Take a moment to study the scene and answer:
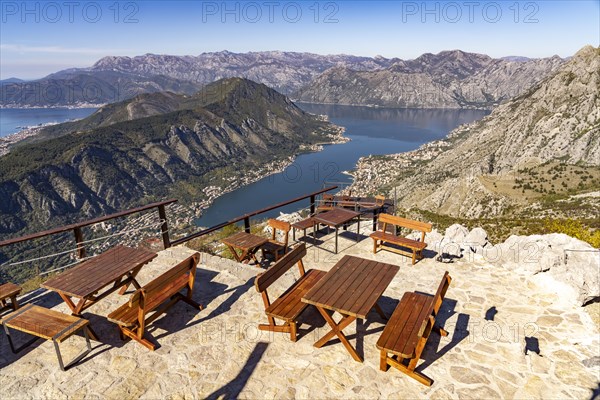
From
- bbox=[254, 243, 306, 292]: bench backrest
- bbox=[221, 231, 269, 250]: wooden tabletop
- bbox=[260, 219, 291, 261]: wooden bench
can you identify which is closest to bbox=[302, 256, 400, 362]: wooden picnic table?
bbox=[254, 243, 306, 292]: bench backrest

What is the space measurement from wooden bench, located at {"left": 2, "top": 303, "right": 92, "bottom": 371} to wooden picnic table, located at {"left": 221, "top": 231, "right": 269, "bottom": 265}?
4121 millimetres

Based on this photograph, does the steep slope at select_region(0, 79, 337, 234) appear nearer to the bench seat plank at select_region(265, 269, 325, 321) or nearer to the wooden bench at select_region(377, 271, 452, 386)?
the bench seat plank at select_region(265, 269, 325, 321)

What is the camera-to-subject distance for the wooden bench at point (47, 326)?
497 cm

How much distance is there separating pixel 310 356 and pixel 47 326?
4.18 m

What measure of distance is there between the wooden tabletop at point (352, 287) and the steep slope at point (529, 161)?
141 ft

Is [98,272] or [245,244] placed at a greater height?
[98,272]

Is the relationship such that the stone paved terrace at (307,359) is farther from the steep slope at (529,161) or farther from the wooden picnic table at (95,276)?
the steep slope at (529,161)

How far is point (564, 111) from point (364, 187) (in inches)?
2223

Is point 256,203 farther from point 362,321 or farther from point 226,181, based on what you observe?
point 362,321

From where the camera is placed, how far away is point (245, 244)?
9.27 meters

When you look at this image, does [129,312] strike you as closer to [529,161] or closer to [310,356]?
[310,356]

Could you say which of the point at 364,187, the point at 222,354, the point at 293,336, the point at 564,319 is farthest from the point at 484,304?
the point at 364,187

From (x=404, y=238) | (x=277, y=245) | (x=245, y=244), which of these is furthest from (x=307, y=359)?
(x=404, y=238)

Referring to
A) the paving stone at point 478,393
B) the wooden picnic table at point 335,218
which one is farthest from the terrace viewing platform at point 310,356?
the wooden picnic table at point 335,218
